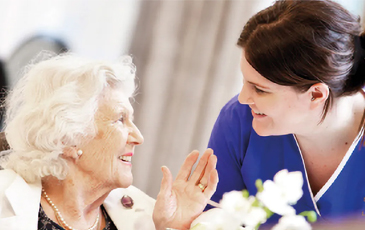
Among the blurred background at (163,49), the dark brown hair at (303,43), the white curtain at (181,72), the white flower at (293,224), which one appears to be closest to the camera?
the white flower at (293,224)

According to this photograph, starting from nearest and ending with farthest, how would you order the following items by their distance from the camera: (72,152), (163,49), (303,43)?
1. (303,43)
2. (72,152)
3. (163,49)

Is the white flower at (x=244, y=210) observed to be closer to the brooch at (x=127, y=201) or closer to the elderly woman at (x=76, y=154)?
the elderly woman at (x=76, y=154)

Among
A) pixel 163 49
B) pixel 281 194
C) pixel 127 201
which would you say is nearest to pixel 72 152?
pixel 127 201

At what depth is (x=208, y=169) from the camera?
1.45 metres

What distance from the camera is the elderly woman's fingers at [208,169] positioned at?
1.44 m

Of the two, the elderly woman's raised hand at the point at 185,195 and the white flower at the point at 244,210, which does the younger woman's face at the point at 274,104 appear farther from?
the white flower at the point at 244,210

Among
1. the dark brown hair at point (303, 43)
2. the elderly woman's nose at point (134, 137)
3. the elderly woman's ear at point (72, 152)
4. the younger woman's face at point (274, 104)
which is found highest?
the dark brown hair at point (303, 43)

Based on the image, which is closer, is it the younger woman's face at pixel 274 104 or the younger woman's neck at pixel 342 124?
the younger woman's face at pixel 274 104

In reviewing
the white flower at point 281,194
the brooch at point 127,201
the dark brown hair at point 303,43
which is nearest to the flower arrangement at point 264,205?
the white flower at point 281,194

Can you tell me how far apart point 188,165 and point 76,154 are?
0.38 metres

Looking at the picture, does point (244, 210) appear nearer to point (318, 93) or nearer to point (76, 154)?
point (318, 93)

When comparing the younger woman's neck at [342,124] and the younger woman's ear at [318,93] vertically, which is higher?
the younger woman's ear at [318,93]

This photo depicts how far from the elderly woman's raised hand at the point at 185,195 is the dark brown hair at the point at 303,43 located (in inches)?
15.5

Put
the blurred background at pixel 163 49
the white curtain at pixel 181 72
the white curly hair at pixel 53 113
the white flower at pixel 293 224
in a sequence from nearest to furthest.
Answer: the white flower at pixel 293 224 → the white curly hair at pixel 53 113 → the blurred background at pixel 163 49 → the white curtain at pixel 181 72
